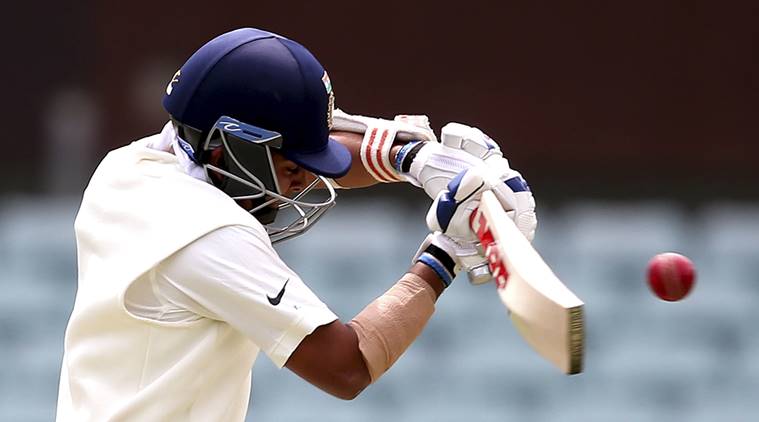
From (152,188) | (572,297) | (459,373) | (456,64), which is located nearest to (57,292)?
(459,373)

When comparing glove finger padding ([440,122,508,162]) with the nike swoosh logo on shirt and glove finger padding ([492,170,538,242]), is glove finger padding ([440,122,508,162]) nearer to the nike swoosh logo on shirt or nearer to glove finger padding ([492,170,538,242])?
glove finger padding ([492,170,538,242])

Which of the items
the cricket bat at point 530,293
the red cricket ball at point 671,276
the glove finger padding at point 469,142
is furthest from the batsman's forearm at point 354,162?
the red cricket ball at point 671,276

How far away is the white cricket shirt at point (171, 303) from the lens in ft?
6.99

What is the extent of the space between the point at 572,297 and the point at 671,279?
1.96 feet

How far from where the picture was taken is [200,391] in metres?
2.21

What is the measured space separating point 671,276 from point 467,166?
0.43 metres

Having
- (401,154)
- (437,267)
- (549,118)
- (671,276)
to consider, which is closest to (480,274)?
(437,267)

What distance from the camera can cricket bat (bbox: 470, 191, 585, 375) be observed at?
77.1 inches

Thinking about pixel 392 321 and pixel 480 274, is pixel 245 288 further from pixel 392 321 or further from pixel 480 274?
pixel 480 274

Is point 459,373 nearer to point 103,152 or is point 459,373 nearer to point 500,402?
point 500,402

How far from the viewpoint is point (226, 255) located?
2.13 metres

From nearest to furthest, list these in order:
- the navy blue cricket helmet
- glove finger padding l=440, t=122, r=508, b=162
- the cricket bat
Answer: the cricket bat
the navy blue cricket helmet
glove finger padding l=440, t=122, r=508, b=162

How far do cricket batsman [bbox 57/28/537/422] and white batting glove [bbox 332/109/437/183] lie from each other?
0.50 ft

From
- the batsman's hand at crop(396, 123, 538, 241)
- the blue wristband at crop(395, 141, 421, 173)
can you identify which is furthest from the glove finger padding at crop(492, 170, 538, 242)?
the blue wristband at crop(395, 141, 421, 173)
